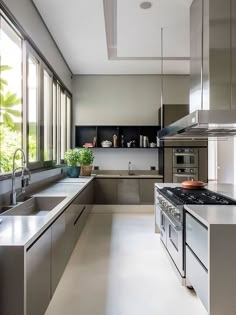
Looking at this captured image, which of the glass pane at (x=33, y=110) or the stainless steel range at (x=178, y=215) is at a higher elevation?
the glass pane at (x=33, y=110)

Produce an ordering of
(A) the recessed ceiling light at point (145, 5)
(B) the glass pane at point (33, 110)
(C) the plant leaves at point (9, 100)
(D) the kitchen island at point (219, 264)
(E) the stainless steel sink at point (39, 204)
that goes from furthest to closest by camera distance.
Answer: (B) the glass pane at point (33, 110)
(A) the recessed ceiling light at point (145, 5)
(C) the plant leaves at point (9, 100)
(E) the stainless steel sink at point (39, 204)
(D) the kitchen island at point (219, 264)

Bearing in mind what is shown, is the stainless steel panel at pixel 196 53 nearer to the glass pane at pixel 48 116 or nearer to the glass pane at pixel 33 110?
the glass pane at pixel 33 110

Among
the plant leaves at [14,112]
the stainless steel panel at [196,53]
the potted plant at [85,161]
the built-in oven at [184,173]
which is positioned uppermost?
the stainless steel panel at [196,53]

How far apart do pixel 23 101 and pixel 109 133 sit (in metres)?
3.23

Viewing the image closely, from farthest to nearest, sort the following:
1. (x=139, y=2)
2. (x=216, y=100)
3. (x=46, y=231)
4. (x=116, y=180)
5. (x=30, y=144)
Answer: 1. (x=116, y=180)
2. (x=30, y=144)
3. (x=139, y=2)
4. (x=216, y=100)
5. (x=46, y=231)

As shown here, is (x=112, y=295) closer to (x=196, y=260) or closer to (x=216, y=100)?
(x=196, y=260)

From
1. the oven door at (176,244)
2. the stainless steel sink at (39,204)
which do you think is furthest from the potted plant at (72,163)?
the oven door at (176,244)

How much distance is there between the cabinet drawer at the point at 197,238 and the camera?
186 centimetres

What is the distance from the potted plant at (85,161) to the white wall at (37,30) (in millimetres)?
1447

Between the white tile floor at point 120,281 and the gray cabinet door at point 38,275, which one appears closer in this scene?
the gray cabinet door at point 38,275

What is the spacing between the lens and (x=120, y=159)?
6379mm

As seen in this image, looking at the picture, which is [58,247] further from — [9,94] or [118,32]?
[118,32]

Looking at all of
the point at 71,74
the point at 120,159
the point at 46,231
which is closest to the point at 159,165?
the point at 120,159

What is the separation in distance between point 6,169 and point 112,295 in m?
1.59
